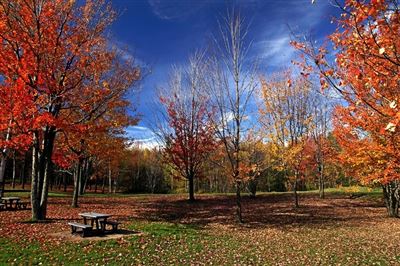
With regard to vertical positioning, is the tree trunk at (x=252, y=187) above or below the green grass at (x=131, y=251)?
above

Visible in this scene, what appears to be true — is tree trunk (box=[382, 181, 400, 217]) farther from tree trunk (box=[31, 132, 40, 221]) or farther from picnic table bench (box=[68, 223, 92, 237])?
tree trunk (box=[31, 132, 40, 221])

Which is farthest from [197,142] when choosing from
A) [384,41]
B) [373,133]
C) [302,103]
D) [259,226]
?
[384,41]

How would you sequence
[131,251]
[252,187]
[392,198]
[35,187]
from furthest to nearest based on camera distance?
1. [252,187]
2. [392,198]
3. [35,187]
4. [131,251]

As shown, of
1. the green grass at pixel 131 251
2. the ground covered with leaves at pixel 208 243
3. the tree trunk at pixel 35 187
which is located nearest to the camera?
the green grass at pixel 131 251

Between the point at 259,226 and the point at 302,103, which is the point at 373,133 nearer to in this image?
the point at 259,226

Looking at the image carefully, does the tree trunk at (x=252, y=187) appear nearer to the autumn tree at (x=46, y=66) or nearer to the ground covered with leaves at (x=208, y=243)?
the ground covered with leaves at (x=208, y=243)

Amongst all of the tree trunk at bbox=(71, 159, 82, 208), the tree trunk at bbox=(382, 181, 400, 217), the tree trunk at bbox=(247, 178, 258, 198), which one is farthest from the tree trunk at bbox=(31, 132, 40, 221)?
the tree trunk at bbox=(247, 178, 258, 198)

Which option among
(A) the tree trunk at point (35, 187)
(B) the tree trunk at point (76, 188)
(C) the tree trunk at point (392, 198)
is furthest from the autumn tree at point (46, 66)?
(C) the tree trunk at point (392, 198)

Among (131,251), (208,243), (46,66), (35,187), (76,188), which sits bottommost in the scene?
(208,243)

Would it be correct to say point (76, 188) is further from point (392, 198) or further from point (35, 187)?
point (392, 198)

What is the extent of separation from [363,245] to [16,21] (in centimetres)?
1718

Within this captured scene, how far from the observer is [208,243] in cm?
1159

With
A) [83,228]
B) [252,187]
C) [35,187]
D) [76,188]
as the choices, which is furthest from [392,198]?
[76,188]

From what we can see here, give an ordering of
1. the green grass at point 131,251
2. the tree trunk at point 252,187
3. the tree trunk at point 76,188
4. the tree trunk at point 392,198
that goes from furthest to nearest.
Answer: the tree trunk at point 252,187, the tree trunk at point 76,188, the tree trunk at point 392,198, the green grass at point 131,251
